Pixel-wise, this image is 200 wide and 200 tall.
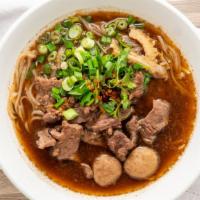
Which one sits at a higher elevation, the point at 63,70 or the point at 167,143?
the point at 63,70

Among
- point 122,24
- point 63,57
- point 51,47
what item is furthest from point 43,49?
point 122,24

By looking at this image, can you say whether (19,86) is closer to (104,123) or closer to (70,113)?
(70,113)

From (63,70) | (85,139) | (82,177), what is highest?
(63,70)

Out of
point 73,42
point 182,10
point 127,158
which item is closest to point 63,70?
point 73,42

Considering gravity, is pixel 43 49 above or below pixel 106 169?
above

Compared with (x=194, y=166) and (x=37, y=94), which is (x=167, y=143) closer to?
(x=194, y=166)

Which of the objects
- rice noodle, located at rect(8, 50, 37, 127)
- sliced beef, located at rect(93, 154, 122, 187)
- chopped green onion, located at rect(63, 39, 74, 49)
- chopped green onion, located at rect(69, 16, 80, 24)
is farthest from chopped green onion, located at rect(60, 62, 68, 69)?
sliced beef, located at rect(93, 154, 122, 187)

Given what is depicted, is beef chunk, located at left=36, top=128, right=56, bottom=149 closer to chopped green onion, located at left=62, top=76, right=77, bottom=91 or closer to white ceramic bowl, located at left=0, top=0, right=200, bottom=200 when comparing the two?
white ceramic bowl, located at left=0, top=0, right=200, bottom=200
